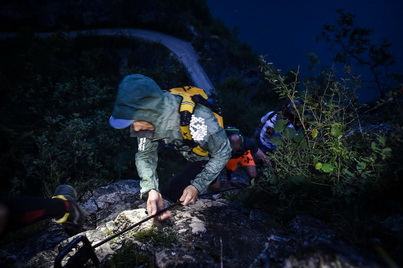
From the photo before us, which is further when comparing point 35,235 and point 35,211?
point 35,235

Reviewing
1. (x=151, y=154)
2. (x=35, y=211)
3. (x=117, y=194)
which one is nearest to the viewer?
(x=35, y=211)

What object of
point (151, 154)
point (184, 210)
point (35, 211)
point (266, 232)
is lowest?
point (35, 211)

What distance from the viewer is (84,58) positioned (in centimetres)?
1320

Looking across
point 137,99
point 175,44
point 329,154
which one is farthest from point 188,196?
point 175,44

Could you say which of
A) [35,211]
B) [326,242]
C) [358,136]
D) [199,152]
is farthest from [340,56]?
[35,211]

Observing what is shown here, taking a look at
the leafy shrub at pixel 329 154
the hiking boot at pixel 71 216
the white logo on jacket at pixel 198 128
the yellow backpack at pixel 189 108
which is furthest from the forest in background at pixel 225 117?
the hiking boot at pixel 71 216

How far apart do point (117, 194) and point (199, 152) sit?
205cm

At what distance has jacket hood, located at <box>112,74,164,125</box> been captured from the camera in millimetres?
2266

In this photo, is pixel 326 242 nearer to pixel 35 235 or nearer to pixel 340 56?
pixel 35 235

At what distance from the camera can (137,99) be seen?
7.50ft

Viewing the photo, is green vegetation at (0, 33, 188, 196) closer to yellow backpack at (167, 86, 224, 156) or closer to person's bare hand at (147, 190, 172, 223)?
person's bare hand at (147, 190, 172, 223)

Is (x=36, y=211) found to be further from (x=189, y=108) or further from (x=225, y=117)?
(x=225, y=117)

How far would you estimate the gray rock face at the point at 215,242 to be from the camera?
57.6 inches

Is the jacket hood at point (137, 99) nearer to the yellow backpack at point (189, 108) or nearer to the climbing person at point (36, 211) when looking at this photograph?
the yellow backpack at point (189, 108)
